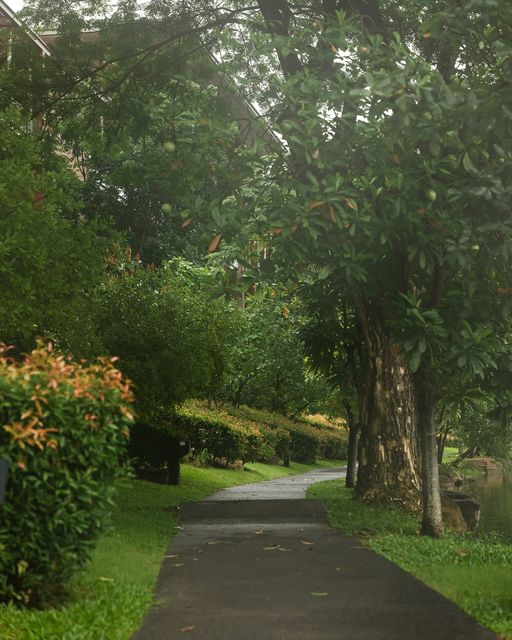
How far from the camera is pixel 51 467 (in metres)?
7.00

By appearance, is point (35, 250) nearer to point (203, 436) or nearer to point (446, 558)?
point (446, 558)

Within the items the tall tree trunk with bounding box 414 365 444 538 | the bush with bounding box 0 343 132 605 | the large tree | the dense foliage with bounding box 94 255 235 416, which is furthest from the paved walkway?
the dense foliage with bounding box 94 255 235 416

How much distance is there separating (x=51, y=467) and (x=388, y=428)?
10675mm

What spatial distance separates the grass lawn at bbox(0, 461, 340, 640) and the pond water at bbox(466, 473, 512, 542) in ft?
26.9

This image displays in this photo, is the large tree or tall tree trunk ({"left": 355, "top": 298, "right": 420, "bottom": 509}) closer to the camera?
the large tree

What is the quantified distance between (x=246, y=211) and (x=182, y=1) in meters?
7.15

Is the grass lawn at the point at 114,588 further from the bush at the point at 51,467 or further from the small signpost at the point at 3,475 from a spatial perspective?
the small signpost at the point at 3,475

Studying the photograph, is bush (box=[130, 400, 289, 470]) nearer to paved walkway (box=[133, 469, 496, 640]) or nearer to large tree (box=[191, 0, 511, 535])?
paved walkway (box=[133, 469, 496, 640])

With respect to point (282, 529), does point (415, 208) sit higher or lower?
higher

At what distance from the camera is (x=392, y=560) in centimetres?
1066

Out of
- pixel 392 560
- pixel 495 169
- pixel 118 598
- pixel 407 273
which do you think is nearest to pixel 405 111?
pixel 495 169

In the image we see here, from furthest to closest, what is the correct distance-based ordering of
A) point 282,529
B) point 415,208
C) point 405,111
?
point 282,529
point 415,208
point 405,111

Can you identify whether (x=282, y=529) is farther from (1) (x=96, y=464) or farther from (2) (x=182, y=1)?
(2) (x=182, y=1)

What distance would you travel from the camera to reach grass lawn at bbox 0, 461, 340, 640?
259 inches
